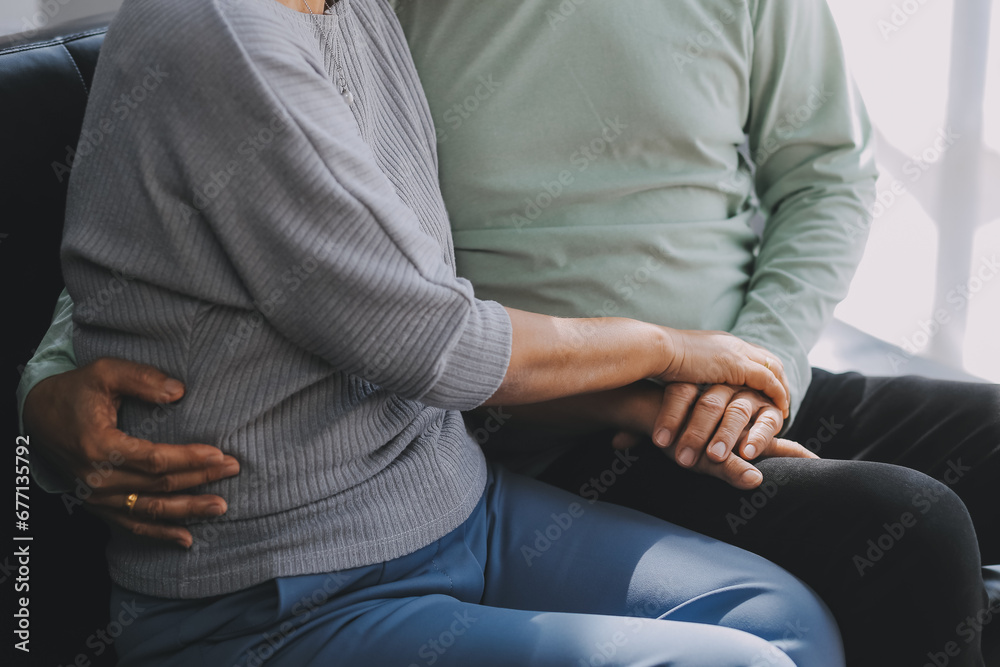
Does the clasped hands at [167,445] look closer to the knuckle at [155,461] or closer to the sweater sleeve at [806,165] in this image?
the knuckle at [155,461]

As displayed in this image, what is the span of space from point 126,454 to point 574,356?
0.45m

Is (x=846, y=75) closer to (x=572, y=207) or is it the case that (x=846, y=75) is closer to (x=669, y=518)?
(x=572, y=207)

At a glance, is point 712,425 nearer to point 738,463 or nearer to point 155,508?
point 738,463

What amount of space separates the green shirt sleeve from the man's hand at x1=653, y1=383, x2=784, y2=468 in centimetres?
68

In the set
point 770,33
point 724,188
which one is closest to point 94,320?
point 724,188

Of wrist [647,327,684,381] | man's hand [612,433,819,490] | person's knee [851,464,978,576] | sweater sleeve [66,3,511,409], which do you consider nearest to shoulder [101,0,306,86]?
sweater sleeve [66,3,511,409]

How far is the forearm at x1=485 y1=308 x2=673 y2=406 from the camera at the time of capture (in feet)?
2.73

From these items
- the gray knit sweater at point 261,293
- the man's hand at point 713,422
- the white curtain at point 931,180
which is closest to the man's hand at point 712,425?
the man's hand at point 713,422

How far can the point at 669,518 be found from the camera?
1.00 metres

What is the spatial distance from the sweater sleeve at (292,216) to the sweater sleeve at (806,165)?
60 centimetres

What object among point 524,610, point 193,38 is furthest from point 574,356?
point 193,38

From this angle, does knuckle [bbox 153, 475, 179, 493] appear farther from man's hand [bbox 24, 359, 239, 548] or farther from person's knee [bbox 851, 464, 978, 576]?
person's knee [bbox 851, 464, 978, 576]

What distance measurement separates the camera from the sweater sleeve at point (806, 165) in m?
1.18

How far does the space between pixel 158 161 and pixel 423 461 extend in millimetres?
388
